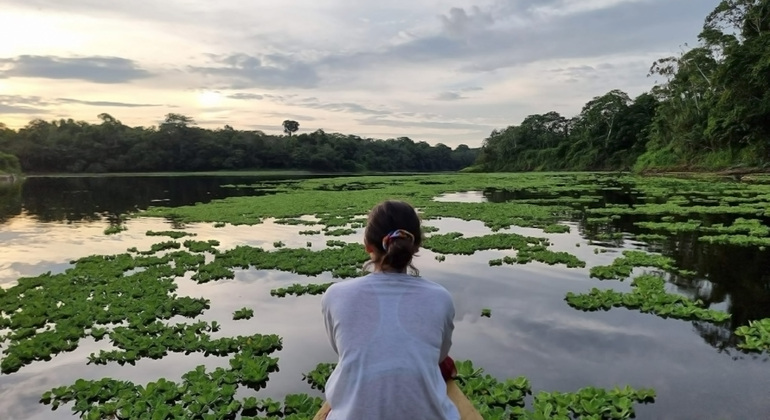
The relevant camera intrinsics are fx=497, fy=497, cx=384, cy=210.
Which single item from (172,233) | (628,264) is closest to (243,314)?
(628,264)

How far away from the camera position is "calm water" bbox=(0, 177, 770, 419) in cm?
724

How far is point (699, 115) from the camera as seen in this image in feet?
223

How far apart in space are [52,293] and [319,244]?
8721 mm

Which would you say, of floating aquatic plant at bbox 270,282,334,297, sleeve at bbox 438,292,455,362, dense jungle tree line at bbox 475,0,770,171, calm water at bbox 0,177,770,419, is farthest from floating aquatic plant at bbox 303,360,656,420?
dense jungle tree line at bbox 475,0,770,171

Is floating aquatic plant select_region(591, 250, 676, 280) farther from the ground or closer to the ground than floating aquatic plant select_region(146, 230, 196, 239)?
farther from the ground

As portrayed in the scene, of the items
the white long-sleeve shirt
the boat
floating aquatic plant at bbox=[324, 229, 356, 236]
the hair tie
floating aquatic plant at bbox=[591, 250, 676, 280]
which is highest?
the hair tie

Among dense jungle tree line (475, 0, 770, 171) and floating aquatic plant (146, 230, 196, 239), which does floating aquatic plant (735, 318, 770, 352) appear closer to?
floating aquatic plant (146, 230, 196, 239)

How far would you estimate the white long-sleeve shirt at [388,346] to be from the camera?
11.1 feet

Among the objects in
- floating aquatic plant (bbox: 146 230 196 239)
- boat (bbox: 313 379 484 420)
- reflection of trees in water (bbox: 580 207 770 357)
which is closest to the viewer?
boat (bbox: 313 379 484 420)

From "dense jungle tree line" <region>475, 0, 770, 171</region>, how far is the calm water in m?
46.8

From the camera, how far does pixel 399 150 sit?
191m

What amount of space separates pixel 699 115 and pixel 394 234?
3084 inches

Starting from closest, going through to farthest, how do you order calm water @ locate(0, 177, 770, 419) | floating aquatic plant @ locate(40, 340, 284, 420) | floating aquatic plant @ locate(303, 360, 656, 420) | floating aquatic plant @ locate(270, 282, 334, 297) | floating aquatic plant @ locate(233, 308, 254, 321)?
floating aquatic plant @ locate(303, 360, 656, 420) → floating aquatic plant @ locate(40, 340, 284, 420) → calm water @ locate(0, 177, 770, 419) → floating aquatic plant @ locate(233, 308, 254, 321) → floating aquatic plant @ locate(270, 282, 334, 297)

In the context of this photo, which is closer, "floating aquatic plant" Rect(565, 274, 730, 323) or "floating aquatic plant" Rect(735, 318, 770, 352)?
"floating aquatic plant" Rect(735, 318, 770, 352)
